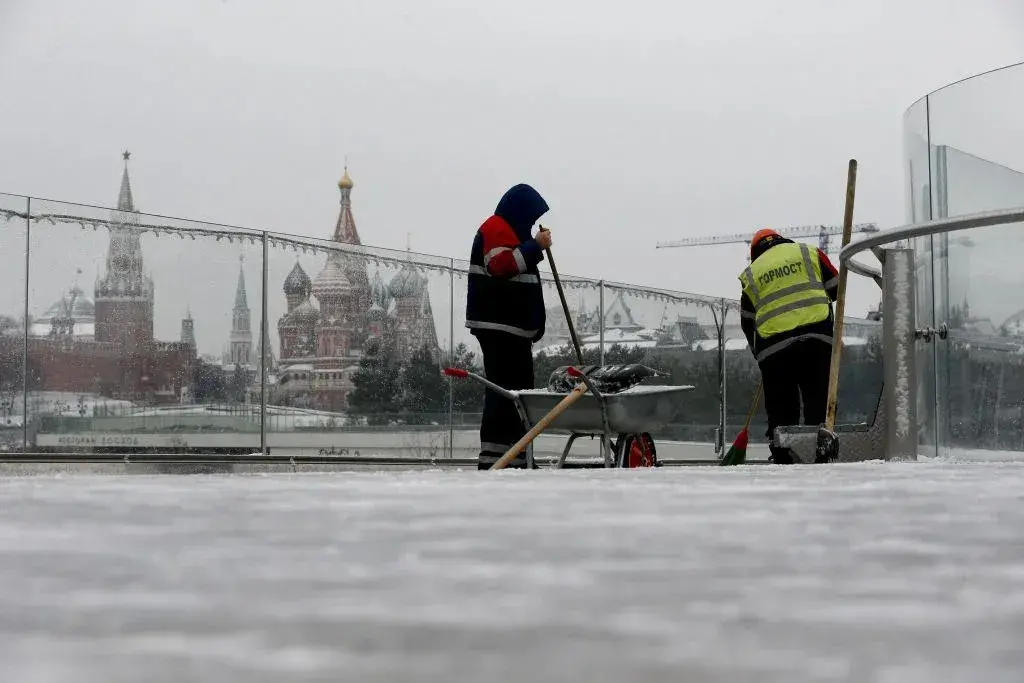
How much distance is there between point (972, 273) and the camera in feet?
13.1

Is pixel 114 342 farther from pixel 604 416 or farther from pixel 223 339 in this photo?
pixel 604 416

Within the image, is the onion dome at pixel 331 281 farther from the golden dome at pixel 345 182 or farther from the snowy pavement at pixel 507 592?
the golden dome at pixel 345 182

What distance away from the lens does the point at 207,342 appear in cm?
798

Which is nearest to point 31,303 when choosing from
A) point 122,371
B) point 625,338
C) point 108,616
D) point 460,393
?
point 122,371

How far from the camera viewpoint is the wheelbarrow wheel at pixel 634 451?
5.41 m

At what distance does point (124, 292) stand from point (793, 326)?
4730 millimetres

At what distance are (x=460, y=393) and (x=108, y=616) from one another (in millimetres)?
8587

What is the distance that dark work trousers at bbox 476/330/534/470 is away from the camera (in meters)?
5.68

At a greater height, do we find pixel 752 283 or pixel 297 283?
pixel 297 283

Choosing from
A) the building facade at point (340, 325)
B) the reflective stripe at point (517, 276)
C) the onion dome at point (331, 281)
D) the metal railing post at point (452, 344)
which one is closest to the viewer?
the reflective stripe at point (517, 276)

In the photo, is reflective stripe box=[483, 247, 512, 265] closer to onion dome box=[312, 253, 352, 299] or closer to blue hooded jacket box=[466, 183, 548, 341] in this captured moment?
blue hooded jacket box=[466, 183, 548, 341]

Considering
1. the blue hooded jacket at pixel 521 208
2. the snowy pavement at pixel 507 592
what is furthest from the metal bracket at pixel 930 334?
the snowy pavement at pixel 507 592

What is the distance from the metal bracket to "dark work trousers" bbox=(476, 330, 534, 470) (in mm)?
2267

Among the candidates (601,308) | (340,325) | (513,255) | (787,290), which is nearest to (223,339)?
(340,325)
